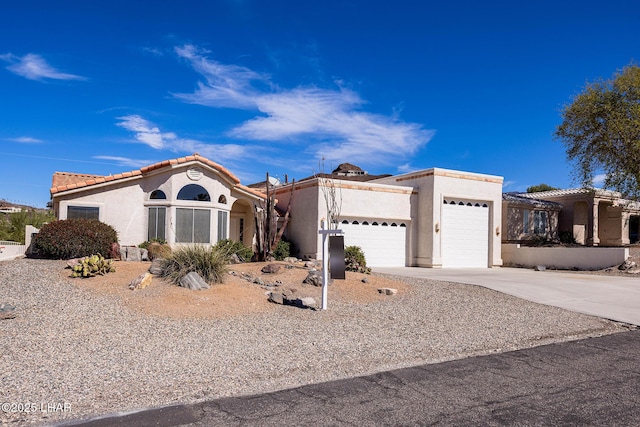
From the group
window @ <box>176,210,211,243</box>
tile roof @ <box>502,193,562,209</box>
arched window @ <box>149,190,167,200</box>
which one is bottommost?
window @ <box>176,210,211,243</box>

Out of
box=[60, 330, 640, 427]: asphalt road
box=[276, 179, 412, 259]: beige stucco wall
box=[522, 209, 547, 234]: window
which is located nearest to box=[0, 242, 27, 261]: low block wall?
box=[276, 179, 412, 259]: beige stucco wall

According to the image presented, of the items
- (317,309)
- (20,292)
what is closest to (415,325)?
(317,309)

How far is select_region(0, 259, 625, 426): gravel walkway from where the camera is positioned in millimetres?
6168

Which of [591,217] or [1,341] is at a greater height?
[591,217]

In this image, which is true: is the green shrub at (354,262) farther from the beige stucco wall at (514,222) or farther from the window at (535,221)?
the window at (535,221)

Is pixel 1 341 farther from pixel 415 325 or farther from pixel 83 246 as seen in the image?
pixel 83 246

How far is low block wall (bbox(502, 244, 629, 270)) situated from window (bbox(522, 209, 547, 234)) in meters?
5.00

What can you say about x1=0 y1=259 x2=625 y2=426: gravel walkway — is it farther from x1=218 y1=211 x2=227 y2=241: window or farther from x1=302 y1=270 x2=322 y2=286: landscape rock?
x1=218 y1=211 x2=227 y2=241: window

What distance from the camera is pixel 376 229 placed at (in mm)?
24250

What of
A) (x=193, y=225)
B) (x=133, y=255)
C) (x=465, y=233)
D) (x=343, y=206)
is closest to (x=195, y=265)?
(x=133, y=255)

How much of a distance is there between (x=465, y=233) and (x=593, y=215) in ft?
43.4

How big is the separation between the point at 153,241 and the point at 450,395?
16013 mm

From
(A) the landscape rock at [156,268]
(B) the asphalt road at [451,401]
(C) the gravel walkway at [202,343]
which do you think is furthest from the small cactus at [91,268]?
(B) the asphalt road at [451,401]

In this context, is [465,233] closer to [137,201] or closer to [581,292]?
[581,292]
